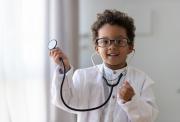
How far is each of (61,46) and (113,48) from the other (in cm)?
58

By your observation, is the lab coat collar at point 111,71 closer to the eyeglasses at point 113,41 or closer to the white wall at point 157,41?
the eyeglasses at point 113,41

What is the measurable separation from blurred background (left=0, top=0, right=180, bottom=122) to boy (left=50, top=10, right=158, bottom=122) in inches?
12.9

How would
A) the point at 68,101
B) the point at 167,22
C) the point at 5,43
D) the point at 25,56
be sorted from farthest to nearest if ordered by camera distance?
the point at 167,22 → the point at 25,56 → the point at 5,43 → the point at 68,101

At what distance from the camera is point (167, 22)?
5.54 ft

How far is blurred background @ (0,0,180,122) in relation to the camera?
131 cm

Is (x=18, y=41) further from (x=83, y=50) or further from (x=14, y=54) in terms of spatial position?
(x=83, y=50)

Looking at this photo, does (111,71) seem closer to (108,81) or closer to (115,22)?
(108,81)

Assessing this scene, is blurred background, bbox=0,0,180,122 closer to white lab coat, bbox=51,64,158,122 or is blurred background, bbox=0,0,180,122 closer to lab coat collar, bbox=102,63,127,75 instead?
white lab coat, bbox=51,64,158,122

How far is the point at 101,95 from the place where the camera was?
1.10m

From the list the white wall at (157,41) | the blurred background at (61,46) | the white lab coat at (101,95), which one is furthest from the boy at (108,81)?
the white wall at (157,41)

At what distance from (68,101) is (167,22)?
86cm

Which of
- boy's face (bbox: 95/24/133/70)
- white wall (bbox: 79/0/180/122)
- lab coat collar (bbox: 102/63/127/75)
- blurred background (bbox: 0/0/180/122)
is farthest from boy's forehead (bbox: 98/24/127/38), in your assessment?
white wall (bbox: 79/0/180/122)

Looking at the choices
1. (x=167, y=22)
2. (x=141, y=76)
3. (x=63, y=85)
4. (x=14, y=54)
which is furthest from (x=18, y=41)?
(x=167, y=22)

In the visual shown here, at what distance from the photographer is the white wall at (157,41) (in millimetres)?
1684
